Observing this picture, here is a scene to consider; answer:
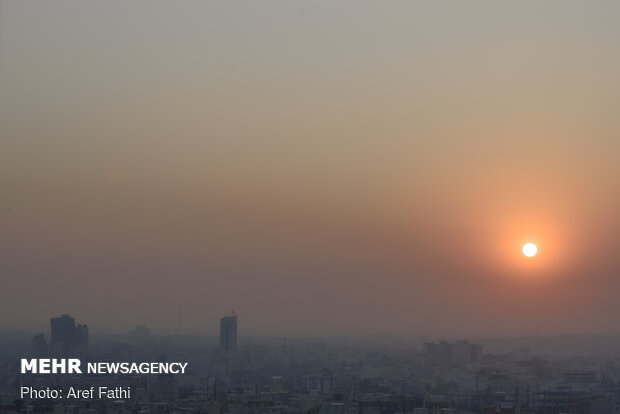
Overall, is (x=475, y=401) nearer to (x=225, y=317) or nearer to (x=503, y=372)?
(x=503, y=372)

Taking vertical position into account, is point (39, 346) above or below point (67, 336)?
below

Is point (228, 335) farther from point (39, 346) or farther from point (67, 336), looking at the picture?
point (39, 346)

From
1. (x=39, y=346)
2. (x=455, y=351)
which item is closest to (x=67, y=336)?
(x=39, y=346)

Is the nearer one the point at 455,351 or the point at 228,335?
the point at 228,335

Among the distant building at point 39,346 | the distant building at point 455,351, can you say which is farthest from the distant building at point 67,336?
the distant building at point 455,351

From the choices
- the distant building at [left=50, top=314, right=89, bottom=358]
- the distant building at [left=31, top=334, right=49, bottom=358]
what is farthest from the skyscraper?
the distant building at [left=31, top=334, right=49, bottom=358]

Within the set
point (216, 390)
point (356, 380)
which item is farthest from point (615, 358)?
point (216, 390)

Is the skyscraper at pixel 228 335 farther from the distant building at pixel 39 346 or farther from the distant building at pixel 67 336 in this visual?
the distant building at pixel 39 346
